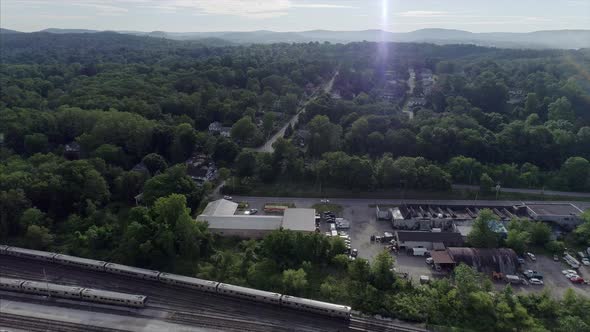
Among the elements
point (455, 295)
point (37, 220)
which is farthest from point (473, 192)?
point (37, 220)

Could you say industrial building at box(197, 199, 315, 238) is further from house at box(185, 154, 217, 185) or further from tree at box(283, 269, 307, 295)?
house at box(185, 154, 217, 185)

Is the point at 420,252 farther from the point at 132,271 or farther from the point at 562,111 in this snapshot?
the point at 562,111

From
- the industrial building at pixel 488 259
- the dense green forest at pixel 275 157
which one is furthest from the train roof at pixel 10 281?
the industrial building at pixel 488 259

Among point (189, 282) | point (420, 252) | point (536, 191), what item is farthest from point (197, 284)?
point (536, 191)

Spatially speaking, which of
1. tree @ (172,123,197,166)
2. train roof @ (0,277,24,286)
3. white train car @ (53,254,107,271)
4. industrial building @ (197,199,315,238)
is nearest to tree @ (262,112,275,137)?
tree @ (172,123,197,166)

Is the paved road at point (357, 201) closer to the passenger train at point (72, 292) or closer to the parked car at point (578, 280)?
the parked car at point (578, 280)

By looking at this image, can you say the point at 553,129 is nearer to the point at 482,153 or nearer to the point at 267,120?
the point at 482,153

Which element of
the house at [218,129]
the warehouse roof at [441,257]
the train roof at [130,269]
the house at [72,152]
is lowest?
the warehouse roof at [441,257]
